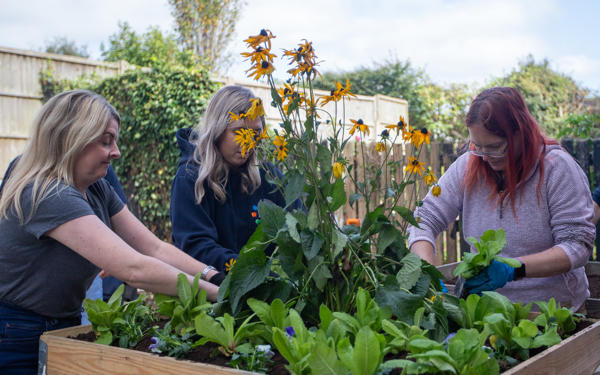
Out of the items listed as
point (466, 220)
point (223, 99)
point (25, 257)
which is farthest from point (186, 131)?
point (466, 220)

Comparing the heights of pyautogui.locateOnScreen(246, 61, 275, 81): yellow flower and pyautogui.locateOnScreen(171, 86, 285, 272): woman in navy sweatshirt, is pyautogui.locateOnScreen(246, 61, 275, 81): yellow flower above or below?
above

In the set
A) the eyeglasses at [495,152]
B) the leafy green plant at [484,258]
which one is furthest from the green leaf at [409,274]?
the eyeglasses at [495,152]

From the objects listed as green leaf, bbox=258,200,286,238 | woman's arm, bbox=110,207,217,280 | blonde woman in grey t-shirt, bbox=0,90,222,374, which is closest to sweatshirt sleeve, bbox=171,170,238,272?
woman's arm, bbox=110,207,217,280

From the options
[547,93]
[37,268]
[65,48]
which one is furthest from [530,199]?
[65,48]

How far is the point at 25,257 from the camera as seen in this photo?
1.61 meters

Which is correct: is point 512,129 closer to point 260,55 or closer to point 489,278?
point 489,278

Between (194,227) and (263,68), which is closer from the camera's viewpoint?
(263,68)

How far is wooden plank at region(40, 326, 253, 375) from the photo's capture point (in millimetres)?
1050

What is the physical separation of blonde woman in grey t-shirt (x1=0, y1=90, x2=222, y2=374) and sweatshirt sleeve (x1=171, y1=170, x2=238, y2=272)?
0.43 meters

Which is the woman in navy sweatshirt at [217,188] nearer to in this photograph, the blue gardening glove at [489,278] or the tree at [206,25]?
the blue gardening glove at [489,278]

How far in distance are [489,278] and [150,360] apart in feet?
3.05

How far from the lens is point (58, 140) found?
171cm

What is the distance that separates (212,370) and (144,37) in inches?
610

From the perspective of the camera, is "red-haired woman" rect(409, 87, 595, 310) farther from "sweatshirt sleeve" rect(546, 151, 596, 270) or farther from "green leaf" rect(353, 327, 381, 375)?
"green leaf" rect(353, 327, 381, 375)
